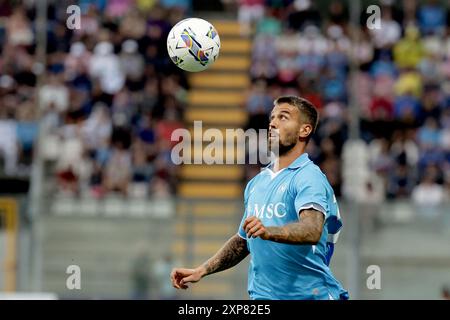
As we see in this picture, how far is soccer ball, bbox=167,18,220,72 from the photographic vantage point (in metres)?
10.3

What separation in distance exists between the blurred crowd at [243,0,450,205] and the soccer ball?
9.46 meters

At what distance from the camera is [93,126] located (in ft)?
70.2

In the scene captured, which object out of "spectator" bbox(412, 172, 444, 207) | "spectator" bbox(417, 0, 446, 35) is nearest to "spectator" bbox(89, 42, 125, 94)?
"spectator" bbox(412, 172, 444, 207)

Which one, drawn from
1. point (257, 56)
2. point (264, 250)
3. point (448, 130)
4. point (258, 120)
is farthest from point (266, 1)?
point (264, 250)

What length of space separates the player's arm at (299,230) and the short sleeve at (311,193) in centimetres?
A: 5

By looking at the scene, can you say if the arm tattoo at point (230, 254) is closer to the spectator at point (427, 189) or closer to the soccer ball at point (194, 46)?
the soccer ball at point (194, 46)

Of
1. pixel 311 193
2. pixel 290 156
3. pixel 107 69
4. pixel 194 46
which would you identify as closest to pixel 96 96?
pixel 107 69

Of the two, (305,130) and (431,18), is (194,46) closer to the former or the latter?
(305,130)

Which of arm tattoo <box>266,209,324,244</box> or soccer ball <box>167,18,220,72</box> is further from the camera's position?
soccer ball <box>167,18,220,72</box>

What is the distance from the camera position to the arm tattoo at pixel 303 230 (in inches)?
310

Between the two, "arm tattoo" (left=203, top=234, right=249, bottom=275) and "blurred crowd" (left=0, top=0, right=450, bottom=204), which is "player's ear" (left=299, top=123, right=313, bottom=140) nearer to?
"arm tattoo" (left=203, top=234, right=249, bottom=275)
